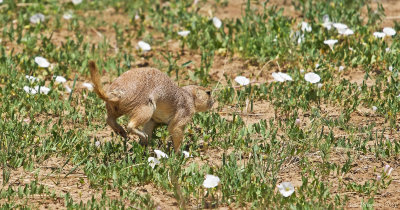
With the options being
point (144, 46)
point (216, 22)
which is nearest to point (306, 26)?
point (216, 22)

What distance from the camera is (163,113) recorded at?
6746 mm

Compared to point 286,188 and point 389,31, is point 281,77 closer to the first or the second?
point 389,31

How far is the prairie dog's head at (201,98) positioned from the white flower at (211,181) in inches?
63.1

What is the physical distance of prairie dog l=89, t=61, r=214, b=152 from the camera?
20.3 feet

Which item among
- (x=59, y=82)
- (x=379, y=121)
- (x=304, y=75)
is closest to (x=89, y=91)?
(x=59, y=82)

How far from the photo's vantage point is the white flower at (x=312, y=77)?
7945 mm

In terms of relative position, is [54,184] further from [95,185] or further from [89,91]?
[89,91]

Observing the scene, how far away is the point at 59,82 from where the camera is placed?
27.8ft

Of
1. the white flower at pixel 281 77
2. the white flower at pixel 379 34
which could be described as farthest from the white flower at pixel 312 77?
the white flower at pixel 379 34

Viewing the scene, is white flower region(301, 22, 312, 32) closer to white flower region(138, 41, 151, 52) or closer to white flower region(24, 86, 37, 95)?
white flower region(138, 41, 151, 52)

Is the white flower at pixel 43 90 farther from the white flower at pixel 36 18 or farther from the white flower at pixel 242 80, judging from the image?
the white flower at pixel 36 18

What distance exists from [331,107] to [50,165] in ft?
10.4

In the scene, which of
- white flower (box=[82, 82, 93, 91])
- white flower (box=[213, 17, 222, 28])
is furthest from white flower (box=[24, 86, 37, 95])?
white flower (box=[213, 17, 222, 28])

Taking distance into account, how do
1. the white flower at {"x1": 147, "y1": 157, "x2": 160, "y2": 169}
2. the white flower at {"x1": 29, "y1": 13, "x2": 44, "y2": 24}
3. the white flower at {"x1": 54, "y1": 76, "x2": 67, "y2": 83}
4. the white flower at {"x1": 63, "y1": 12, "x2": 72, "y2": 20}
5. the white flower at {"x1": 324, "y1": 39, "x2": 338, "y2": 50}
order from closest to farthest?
the white flower at {"x1": 147, "y1": 157, "x2": 160, "y2": 169} < the white flower at {"x1": 54, "y1": 76, "x2": 67, "y2": 83} < the white flower at {"x1": 324, "y1": 39, "x2": 338, "y2": 50} < the white flower at {"x1": 29, "y1": 13, "x2": 44, "y2": 24} < the white flower at {"x1": 63, "y1": 12, "x2": 72, "y2": 20}
